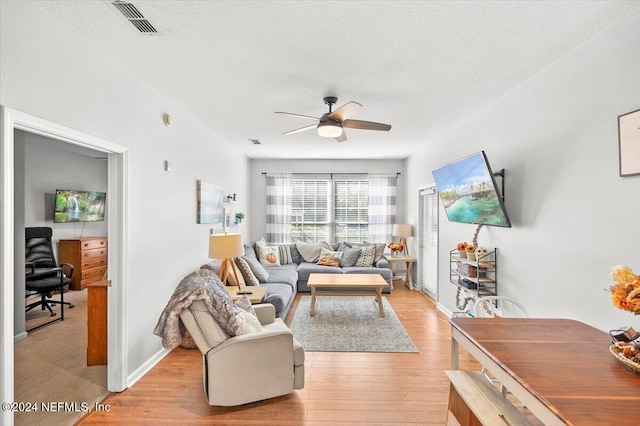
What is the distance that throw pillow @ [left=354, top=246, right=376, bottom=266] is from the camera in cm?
594

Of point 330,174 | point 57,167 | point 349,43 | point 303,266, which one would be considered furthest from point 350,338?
point 57,167

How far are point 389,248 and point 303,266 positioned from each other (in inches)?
73.8

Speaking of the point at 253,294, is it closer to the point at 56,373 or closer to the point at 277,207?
the point at 56,373

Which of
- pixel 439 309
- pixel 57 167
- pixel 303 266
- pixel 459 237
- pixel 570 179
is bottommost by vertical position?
pixel 439 309

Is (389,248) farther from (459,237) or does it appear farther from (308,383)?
(308,383)

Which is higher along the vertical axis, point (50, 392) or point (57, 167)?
point (57, 167)

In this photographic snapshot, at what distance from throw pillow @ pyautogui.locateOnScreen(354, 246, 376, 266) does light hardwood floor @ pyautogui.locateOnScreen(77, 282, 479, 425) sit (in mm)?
2692

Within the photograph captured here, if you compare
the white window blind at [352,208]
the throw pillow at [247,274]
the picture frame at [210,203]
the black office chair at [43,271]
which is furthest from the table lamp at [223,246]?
the white window blind at [352,208]

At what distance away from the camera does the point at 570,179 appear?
219 centimetres

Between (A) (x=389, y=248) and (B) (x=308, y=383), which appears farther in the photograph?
(A) (x=389, y=248)

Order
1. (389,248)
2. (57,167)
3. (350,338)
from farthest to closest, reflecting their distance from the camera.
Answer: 1. (389,248)
2. (57,167)
3. (350,338)

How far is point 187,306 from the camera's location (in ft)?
7.11

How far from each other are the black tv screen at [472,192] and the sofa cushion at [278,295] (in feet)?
7.70

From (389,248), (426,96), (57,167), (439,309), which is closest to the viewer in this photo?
(426,96)
